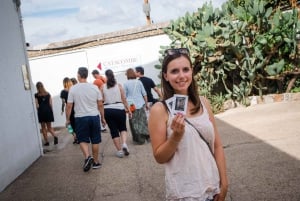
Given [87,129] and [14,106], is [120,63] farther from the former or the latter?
[87,129]

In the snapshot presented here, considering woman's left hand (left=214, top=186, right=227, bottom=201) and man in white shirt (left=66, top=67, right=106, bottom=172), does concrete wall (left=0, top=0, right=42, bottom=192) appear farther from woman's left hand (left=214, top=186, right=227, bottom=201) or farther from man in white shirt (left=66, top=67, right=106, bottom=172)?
woman's left hand (left=214, top=186, right=227, bottom=201)

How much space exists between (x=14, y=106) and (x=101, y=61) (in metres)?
8.46

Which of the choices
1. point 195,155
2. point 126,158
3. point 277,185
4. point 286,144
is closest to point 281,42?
point 286,144

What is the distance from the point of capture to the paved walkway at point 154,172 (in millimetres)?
4426

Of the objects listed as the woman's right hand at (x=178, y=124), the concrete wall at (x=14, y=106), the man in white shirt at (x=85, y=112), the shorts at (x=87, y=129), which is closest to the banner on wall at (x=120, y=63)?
the concrete wall at (x=14, y=106)

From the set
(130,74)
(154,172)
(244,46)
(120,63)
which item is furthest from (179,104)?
(120,63)

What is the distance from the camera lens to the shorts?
6030mm

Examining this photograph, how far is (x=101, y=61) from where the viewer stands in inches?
584

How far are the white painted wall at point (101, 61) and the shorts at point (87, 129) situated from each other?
28.4 ft

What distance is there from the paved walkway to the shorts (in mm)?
592

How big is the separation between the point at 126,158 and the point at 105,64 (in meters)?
8.64

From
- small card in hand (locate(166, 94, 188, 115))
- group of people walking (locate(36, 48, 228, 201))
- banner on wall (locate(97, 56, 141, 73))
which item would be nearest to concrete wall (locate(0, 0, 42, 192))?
group of people walking (locate(36, 48, 228, 201))

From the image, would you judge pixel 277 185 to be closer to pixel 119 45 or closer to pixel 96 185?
pixel 96 185

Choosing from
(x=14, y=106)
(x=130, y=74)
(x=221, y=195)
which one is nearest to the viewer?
(x=221, y=195)
